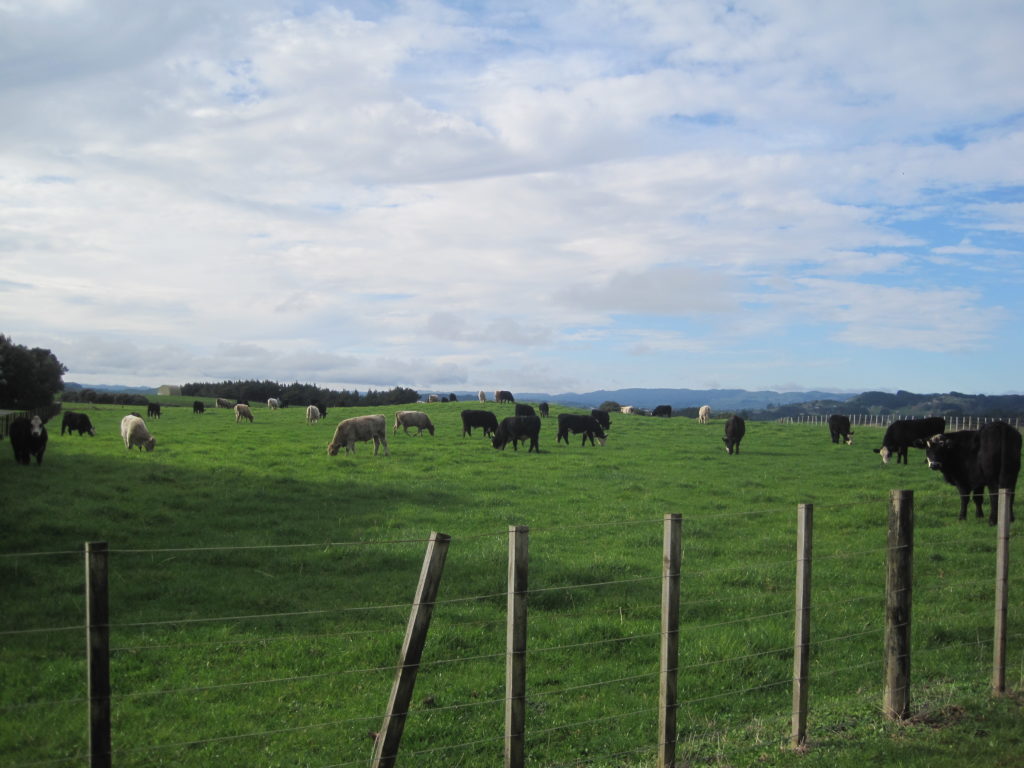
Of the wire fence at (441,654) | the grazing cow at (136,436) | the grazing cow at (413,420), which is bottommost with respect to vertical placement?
the wire fence at (441,654)

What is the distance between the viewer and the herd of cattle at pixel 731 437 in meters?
17.3

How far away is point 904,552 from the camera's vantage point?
6.30 meters

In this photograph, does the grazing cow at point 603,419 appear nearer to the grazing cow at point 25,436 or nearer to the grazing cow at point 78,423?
the grazing cow at point 78,423

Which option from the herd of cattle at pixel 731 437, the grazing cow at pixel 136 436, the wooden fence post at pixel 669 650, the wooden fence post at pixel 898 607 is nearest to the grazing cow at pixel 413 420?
the herd of cattle at pixel 731 437

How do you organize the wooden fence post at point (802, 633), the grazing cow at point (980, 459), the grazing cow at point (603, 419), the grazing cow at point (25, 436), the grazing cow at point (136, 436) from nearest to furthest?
the wooden fence post at point (802, 633) → the grazing cow at point (980, 459) → the grazing cow at point (25, 436) → the grazing cow at point (136, 436) → the grazing cow at point (603, 419)

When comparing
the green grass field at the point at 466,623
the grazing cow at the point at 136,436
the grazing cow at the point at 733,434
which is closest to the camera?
the green grass field at the point at 466,623

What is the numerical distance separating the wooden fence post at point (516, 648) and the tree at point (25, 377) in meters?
68.8

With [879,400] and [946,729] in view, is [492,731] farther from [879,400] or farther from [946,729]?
[879,400]

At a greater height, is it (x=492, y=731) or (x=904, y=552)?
(x=904, y=552)

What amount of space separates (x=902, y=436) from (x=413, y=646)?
28.7 m

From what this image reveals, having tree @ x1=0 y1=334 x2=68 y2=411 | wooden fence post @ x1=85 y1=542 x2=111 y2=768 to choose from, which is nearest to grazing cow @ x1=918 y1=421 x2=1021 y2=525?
wooden fence post @ x1=85 y1=542 x2=111 y2=768

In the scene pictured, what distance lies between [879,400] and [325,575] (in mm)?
163447

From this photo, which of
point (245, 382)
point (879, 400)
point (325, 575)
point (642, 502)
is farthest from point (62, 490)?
point (879, 400)

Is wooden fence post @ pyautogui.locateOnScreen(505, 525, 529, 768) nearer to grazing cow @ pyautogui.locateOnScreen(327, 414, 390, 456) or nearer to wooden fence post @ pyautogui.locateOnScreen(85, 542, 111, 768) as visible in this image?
wooden fence post @ pyautogui.locateOnScreen(85, 542, 111, 768)
